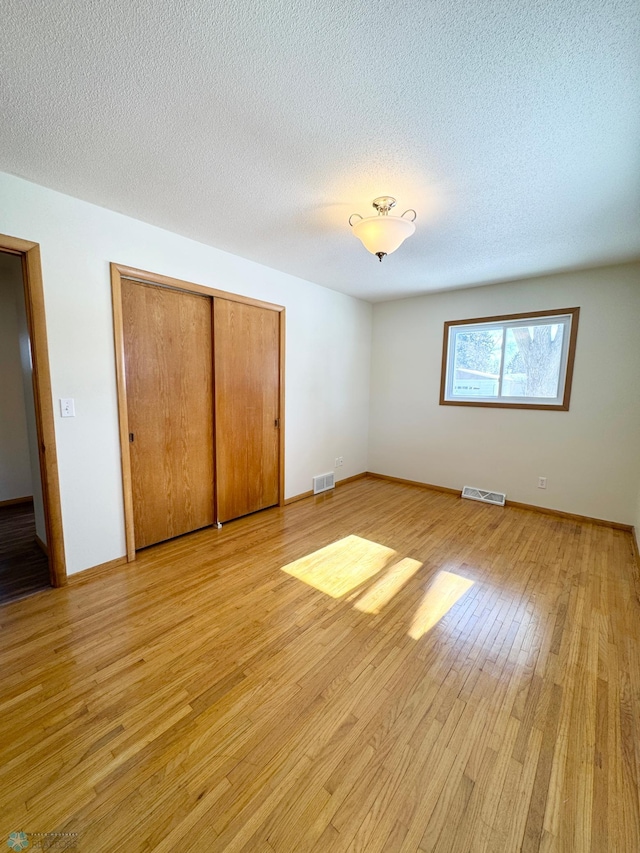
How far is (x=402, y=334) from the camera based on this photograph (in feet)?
15.4

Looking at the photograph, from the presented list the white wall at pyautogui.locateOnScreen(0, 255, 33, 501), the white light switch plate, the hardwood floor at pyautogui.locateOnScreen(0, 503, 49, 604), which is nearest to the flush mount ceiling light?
the white light switch plate

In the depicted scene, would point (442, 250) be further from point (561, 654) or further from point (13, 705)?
point (13, 705)

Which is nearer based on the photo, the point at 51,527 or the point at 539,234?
the point at 51,527

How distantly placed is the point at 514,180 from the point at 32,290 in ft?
9.54

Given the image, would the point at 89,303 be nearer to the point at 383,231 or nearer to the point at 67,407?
the point at 67,407

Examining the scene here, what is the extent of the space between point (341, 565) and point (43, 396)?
2.34m

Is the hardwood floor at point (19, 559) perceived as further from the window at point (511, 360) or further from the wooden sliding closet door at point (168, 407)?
the window at point (511, 360)

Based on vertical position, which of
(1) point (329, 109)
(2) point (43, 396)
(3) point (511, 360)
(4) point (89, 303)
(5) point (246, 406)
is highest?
(1) point (329, 109)

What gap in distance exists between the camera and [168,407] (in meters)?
2.83

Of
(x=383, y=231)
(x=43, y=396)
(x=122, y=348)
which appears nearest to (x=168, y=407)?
(x=122, y=348)

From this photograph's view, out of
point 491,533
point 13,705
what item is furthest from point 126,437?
point 491,533

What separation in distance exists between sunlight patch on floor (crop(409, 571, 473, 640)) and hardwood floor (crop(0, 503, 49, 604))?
245 cm

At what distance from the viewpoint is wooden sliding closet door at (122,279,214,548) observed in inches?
103

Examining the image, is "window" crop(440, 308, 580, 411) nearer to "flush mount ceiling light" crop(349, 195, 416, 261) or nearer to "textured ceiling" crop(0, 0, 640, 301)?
"textured ceiling" crop(0, 0, 640, 301)
